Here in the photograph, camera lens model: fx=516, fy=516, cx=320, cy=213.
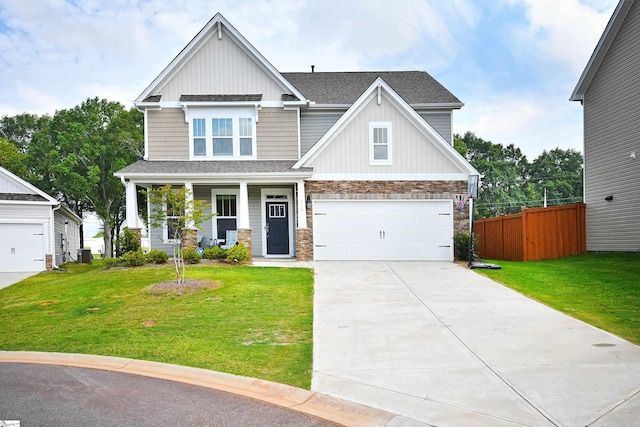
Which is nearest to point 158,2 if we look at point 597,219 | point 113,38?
point 113,38

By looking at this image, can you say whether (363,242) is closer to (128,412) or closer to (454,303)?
(454,303)

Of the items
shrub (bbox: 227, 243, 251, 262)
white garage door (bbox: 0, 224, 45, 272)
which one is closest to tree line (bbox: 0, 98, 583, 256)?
white garage door (bbox: 0, 224, 45, 272)

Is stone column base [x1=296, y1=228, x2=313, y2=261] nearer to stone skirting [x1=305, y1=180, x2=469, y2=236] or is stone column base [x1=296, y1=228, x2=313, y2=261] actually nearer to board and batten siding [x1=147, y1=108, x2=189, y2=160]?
stone skirting [x1=305, y1=180, x2=469, y2=236]

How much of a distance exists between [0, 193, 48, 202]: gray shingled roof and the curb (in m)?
14.5

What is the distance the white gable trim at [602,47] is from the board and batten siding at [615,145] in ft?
0.46

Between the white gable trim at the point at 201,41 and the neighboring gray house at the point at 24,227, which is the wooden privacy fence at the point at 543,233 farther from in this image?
the neighboring gray house at the point at 24,227

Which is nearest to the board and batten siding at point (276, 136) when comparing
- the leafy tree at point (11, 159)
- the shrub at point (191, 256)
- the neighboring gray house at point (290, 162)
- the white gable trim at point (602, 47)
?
the neighboring gray house at point (290, 162)

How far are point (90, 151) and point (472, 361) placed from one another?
33.8 metres

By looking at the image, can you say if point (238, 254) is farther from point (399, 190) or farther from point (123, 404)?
point (123, 404)

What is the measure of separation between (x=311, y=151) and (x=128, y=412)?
546 inches

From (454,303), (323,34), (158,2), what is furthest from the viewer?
(323,34)

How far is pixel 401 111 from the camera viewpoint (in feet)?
61.1

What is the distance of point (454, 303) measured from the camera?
35.8 ft

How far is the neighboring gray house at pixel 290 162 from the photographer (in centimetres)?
1838
